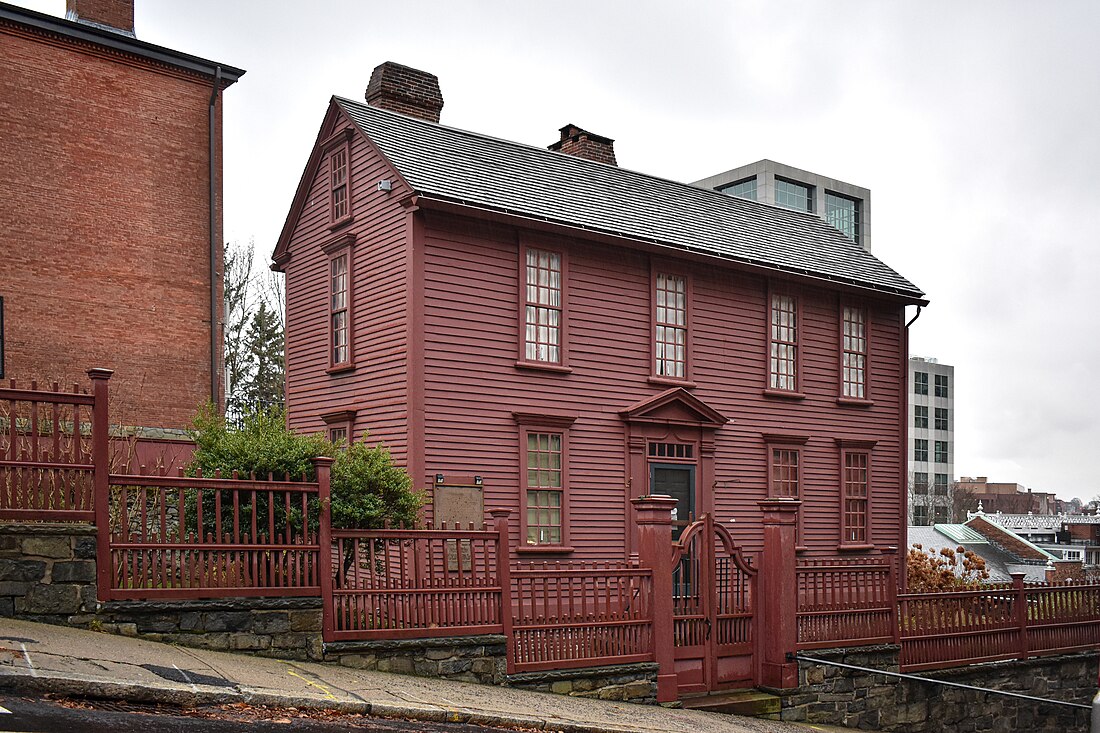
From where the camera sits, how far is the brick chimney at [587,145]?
24094mm

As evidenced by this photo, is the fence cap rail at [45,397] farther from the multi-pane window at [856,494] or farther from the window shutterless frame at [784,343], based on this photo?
the multi-pane window at [856,494]

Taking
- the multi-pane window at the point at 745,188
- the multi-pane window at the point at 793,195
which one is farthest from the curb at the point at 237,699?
the multi-pane window at the point at 793,195

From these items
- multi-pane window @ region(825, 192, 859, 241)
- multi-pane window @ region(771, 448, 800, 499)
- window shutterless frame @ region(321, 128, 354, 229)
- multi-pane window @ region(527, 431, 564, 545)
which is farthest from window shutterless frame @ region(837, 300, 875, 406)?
multi-pane window @ region(825, 192, 859, 241)

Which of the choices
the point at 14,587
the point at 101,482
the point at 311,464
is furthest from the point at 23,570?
the point at 311,464

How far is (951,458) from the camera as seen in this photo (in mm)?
98812

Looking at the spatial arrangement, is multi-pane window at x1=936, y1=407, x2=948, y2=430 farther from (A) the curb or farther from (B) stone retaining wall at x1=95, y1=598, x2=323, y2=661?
(B) stone retaining wall at x1=95, y1=598, x2=323, y2=661

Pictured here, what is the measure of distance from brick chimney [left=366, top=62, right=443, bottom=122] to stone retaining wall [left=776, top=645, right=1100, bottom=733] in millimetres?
13175

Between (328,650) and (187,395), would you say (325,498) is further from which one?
(187,395)

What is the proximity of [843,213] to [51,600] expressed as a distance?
243 ft

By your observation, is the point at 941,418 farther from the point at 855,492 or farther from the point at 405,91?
the point at 405,91

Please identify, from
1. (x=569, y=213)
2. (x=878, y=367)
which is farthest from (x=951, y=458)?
(x=569, y=213)

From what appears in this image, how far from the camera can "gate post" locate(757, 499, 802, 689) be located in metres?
14.6

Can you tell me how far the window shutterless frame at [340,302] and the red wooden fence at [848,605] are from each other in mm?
8585

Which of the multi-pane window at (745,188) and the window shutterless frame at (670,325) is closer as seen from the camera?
the window shutterless frame at (670,325)
